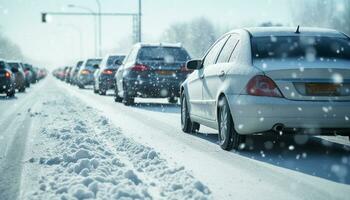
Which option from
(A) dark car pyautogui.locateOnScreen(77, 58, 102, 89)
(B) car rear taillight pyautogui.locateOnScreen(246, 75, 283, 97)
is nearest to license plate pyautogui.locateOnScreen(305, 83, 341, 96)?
(B) car rear taillight pyautogui.locateOnScreen(246, 75, 283, 97)

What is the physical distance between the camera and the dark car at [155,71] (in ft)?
54.7

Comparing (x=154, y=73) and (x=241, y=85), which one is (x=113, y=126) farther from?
(x=154, y=73)

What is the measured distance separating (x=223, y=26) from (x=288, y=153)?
421 ft

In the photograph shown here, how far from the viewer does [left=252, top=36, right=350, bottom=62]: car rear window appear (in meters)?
7.51

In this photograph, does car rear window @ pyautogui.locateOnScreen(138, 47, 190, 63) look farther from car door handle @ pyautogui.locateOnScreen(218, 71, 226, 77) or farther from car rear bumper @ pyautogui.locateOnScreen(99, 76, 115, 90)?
car door handle @ pyautogui.locateOnScreen(218, 71, 226, 77)

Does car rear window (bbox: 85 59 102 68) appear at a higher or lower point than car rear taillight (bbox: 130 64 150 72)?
lower

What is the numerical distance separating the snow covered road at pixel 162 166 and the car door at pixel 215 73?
52cm

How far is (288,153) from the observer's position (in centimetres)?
762

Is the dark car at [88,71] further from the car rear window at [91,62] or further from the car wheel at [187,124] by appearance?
the car wheel at [187,124]

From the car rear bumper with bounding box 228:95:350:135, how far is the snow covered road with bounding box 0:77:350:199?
35 cm

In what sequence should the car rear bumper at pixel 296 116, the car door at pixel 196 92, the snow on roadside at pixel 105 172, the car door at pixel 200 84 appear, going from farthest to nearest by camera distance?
the car door at pixel 196 92 → the car door at pixel 200 84 → the car rear bumper at pixel 296 116 → the snow on roadside at pixel 105 172

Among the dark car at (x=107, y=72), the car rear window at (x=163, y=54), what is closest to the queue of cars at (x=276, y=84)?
the car rear window at (x=163, y=54)

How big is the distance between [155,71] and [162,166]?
1055cm

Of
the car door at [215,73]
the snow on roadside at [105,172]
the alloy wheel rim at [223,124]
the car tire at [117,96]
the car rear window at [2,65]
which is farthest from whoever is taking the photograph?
the car rear window at [2,65]
